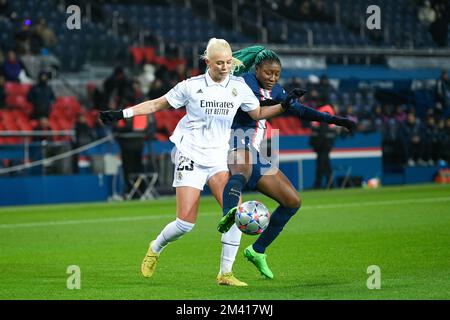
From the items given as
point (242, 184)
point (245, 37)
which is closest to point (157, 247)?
point (242, 184)

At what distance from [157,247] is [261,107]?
180 cm

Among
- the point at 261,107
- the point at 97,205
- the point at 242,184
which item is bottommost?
the point at 97,205

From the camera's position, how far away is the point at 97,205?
76.6 ft

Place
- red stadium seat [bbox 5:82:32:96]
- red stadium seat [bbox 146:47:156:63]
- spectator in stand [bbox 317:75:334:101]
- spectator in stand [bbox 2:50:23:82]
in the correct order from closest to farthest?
1. red stadium seat [bbox 5:82:32:96]
2. spectator in stand [bbox 2:50:23:82]
3. spectator in stand [bbox 317:75:334:101]
4. red stadium seat [bbox 146:47:156:63]

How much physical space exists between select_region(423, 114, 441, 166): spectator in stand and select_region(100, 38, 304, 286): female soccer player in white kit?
21.1 metres

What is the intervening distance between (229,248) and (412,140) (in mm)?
20920

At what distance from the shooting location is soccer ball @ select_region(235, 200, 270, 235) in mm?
9367

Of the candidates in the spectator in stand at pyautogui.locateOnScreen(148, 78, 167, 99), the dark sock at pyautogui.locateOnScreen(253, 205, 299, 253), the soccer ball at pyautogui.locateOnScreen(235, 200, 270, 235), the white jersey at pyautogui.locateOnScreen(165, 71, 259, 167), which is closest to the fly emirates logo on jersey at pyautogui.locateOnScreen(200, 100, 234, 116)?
the white jersey at pyautogui.locateOnScreen(165, 71, 259, 167)

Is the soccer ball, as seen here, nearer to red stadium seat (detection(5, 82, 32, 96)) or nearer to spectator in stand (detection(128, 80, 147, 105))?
spectator in stand (detection(128, 80, 147, 105))
